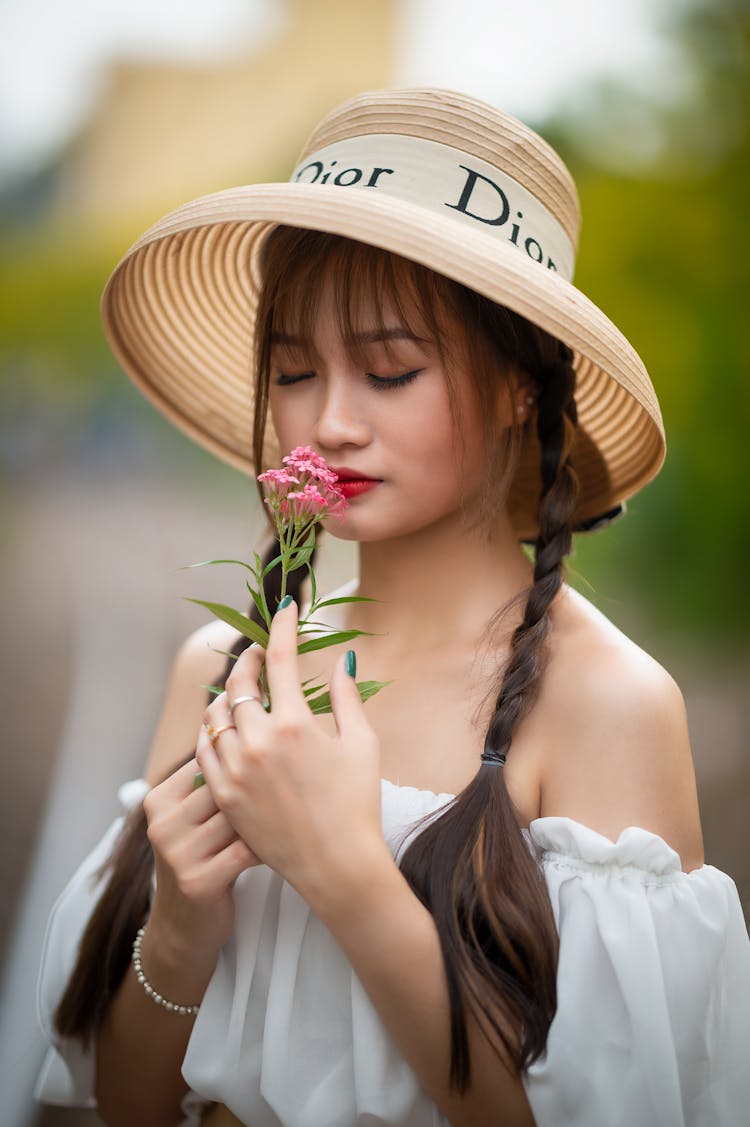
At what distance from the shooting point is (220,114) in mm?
4965

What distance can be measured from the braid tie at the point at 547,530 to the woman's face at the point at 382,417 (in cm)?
17

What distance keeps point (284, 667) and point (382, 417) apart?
1.30 ft

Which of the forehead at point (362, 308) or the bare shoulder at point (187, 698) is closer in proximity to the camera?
the forehead at point (362, 308)

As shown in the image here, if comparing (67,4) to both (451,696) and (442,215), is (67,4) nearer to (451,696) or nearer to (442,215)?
(442,215)

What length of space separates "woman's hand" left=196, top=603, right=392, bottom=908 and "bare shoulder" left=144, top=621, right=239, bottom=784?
52cm

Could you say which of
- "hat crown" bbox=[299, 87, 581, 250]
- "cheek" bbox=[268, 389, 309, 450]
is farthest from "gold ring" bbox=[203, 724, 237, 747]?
"hat crown" bbox=[299, 87, 581, 250]

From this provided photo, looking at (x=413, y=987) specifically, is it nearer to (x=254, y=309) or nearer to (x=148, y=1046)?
(x=148, y=1046)

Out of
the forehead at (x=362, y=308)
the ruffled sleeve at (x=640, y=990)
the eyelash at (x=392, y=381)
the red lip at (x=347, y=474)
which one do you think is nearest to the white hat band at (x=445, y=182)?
the forehead at (x=362, y=308)

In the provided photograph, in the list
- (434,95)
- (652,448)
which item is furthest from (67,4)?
(652,448)

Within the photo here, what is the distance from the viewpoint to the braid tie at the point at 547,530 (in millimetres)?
1294

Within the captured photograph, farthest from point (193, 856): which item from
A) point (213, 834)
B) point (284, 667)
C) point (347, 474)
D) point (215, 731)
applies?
point (347, 474)

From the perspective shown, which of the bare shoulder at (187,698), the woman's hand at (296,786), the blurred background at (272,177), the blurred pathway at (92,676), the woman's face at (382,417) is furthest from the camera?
the blurred background at (272,177)

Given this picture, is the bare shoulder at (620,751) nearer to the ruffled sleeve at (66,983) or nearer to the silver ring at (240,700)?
the silver ring at (240,700)

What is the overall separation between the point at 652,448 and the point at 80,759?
118 inches
